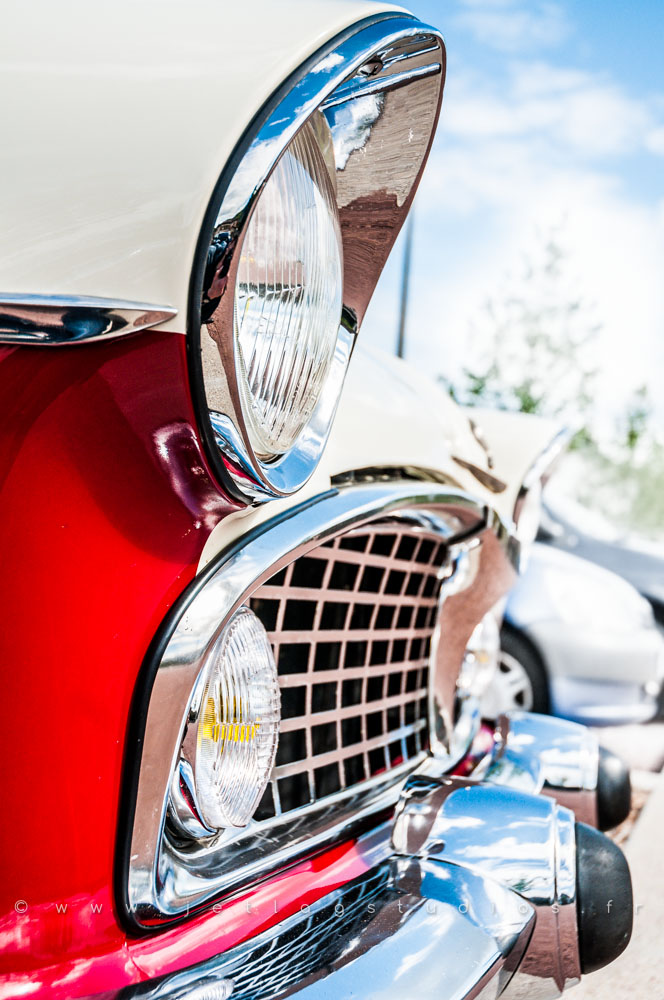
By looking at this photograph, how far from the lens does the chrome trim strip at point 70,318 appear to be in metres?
0.69

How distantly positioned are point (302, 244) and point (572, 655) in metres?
3.21

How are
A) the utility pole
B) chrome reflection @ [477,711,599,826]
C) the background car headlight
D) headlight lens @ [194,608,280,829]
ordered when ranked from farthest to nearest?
the utility pole → the background car headlight → chrome reflection @ [477,711,599,826] → headlight lens @ [194,608,280,829]

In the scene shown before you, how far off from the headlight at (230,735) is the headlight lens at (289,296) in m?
0.23

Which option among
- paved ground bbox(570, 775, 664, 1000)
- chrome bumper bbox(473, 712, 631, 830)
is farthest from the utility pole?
chrome bumper bbox(473, 712, 631, 830)

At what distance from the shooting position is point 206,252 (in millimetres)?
700

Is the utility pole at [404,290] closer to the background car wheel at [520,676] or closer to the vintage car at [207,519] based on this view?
the background car wheel at [520,676]

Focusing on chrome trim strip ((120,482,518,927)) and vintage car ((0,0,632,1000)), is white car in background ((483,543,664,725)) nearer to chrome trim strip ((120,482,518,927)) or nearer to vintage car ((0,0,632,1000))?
vintage car ((0,0,632,1000))

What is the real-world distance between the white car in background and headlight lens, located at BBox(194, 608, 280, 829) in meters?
2.83

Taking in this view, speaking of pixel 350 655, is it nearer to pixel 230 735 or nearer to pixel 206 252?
pixel 230 735

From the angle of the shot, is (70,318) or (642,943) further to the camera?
(642,943)

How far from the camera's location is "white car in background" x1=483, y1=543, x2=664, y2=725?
12.5 feet

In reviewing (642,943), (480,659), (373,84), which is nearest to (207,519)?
(373,84)

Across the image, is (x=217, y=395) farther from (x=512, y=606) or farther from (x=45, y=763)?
(x=512, y=606)

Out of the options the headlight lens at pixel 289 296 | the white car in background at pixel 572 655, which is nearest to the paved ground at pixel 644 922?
the white car in background at pixel 572 655
